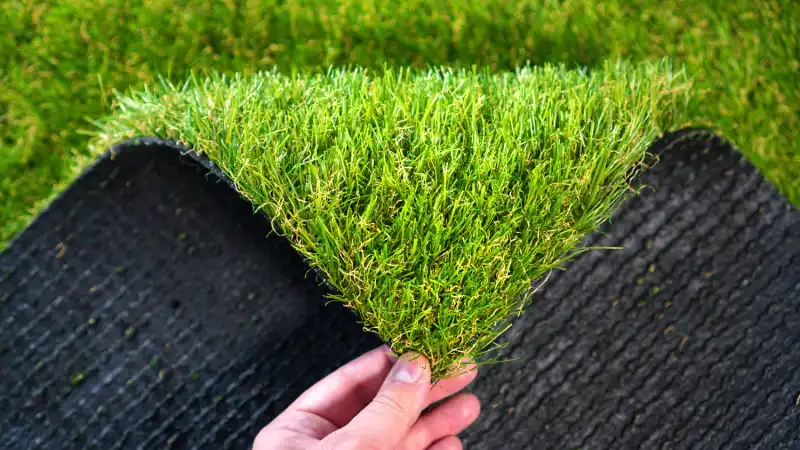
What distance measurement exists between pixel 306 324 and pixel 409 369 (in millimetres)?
340

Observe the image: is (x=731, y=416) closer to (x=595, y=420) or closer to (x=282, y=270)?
(x=595, y=420)

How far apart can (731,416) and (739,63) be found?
679 mm

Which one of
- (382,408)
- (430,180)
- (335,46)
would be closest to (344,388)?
(382,408)

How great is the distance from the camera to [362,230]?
805mm

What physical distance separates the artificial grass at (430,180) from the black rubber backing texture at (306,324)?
18 centimetres

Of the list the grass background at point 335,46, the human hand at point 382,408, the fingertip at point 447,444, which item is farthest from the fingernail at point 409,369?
the grass background at point 335,46

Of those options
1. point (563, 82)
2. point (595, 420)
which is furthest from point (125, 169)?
point (595, 420)

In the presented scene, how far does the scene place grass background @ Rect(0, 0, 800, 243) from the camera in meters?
1.19

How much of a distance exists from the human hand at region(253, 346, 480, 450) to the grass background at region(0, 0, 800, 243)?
0.65 metres

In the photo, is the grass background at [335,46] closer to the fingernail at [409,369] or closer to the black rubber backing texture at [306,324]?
the black rubber backing texture at [306,324]

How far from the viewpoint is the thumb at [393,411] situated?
0.75m

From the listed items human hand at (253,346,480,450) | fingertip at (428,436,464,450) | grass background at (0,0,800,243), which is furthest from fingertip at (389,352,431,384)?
grass background at (0,0,800,243)

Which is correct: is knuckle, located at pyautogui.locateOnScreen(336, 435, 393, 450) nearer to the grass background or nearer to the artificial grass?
the artificial grass

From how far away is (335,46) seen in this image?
126 centimetres
